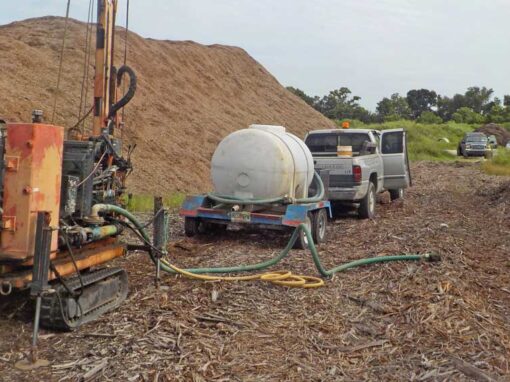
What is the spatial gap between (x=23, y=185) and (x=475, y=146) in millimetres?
39628

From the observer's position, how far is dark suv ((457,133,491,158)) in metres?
40.5

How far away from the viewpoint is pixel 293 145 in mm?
10086

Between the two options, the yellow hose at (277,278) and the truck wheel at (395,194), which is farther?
the truck wheel at (395,194)

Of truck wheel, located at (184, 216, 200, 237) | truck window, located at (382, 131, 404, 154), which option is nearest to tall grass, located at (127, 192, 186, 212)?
truck wheel, located at (184, 216, 200, 237)

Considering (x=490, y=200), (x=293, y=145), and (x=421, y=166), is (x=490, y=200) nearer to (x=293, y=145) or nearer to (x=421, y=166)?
(x=293, y=145)

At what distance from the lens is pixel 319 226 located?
33.2 feet

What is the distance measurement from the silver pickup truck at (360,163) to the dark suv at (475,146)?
2581 centimetres

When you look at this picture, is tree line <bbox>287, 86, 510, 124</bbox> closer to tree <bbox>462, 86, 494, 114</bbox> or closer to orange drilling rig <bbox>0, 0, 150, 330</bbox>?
tree <bbox>462, 86, 494, 114</bbox>

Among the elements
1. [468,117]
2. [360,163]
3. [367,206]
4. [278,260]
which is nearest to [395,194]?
[367,206]

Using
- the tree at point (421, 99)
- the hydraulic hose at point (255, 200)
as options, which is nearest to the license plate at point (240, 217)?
the hydraulic hose at point (255, 200)

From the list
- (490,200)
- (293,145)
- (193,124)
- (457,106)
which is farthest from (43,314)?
(457,106)

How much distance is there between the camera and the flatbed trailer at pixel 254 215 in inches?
365

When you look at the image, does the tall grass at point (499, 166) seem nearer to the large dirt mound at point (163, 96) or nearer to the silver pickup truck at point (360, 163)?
the large dirt mound at point (163, 96)

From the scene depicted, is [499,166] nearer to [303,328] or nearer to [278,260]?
[278,260]
